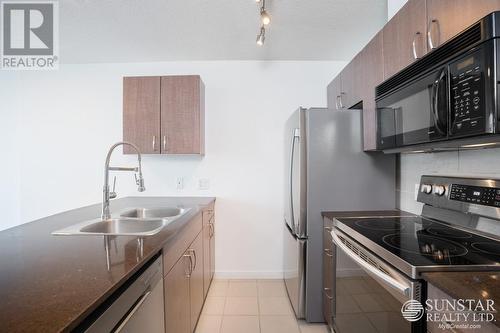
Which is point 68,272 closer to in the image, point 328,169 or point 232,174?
point 328,169

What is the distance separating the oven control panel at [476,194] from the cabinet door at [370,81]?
50 cm

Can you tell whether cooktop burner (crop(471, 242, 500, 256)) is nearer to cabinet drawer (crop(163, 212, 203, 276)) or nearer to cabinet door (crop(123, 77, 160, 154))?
cabinet drawer (crop(163, 212, 203, 276))

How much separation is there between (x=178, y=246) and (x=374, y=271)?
102cm

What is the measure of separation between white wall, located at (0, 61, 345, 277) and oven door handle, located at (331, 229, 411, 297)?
1308 mm

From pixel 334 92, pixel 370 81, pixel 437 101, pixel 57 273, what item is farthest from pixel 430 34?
pixel 57 273

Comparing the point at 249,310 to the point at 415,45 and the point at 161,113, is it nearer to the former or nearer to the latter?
the point at 161,113

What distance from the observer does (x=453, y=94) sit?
37.8 inches

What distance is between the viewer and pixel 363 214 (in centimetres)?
171

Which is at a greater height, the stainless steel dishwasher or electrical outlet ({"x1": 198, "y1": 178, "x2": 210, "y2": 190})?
electrical outlet ({"x1": 198, "y1": 178, "x2": 210, "y2": 190})

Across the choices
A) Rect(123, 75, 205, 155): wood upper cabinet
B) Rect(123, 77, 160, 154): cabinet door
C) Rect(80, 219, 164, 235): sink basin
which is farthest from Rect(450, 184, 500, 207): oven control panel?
Rect(123, 77, 160, 154): cabinet door

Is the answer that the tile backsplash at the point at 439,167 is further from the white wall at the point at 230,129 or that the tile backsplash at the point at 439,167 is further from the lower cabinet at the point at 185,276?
the lower cabinet at the point at 185,276

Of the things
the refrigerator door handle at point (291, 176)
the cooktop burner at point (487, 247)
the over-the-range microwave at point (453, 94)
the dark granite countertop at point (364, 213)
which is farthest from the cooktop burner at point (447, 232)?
the refrigerator door handle at point (291, 176)

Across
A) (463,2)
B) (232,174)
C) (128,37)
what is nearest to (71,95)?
(128,37)

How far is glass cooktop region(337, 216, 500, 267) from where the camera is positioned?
2.92 ft
